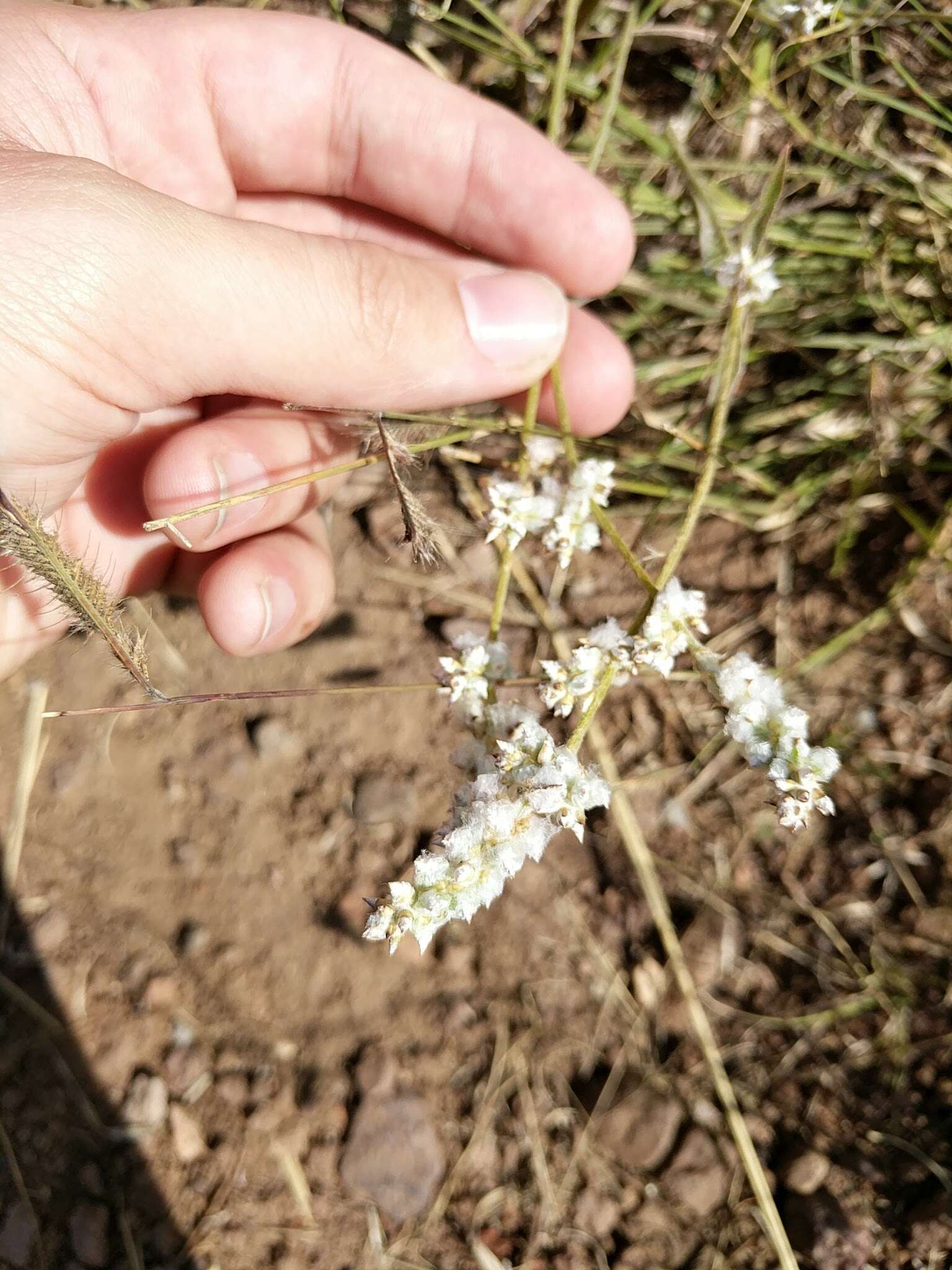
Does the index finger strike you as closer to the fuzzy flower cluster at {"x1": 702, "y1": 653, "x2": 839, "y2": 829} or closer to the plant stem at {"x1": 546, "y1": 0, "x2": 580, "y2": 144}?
the plant stem at {"x1": 546, "y1": 0, "x2": 580, "y2": 144}

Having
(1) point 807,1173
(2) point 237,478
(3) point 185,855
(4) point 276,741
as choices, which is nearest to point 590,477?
(2) point 237,478

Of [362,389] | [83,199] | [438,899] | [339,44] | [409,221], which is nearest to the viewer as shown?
[438,899]

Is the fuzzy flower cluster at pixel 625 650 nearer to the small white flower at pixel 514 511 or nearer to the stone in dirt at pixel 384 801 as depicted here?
the small white flower at pixel 514 511

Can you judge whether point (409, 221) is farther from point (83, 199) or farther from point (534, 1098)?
point (534, 1098)

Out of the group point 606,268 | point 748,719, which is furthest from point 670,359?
point 748,719

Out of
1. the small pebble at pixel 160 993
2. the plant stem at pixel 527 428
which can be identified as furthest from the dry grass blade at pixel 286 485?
the small pebble at pixel 160 993

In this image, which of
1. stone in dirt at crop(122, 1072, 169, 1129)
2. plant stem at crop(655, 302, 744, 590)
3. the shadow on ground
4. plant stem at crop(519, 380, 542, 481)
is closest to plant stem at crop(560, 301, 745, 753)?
plant stem at crop(655, 302, 744, 590)
